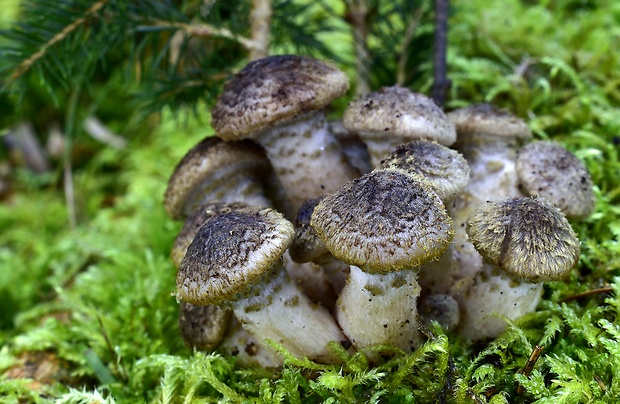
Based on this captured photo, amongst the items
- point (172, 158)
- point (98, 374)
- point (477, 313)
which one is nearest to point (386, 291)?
point (477, 313)

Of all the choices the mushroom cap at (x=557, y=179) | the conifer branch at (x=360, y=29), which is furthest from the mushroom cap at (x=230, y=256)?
the conifer branch at (x=360, y=29)

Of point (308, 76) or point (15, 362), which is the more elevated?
point (308, 76)

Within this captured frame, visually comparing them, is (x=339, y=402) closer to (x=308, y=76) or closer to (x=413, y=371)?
(x=413, y=371)

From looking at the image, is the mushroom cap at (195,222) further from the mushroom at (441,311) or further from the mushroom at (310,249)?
the mushroom at (441,311)

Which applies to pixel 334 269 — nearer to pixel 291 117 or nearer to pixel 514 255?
pixel 291 117

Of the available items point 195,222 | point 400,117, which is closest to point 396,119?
point 400,117
